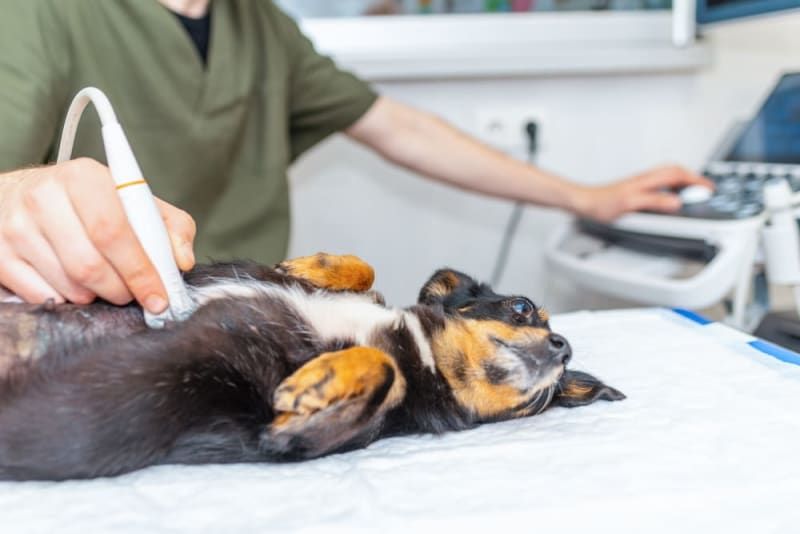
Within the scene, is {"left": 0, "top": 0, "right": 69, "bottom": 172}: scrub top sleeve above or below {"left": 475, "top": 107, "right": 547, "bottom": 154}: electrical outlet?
above

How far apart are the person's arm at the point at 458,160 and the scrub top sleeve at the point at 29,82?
0.59m

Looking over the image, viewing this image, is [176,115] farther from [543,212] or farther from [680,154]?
[680,154]

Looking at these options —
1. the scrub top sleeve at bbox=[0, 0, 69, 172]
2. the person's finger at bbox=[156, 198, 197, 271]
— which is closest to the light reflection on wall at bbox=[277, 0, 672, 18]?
the scrub top sleeve at bbox=[0, 0, 69, 172]

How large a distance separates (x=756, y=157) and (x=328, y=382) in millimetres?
1228

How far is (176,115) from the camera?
1250mm

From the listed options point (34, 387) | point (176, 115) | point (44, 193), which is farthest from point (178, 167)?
point (34, 387)

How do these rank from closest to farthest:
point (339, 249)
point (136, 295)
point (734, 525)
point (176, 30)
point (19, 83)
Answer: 1. point (734, 525)
2. point (136, 295)
3. point (19, 83)
4. point (176, 30)
5. point (339, 249)

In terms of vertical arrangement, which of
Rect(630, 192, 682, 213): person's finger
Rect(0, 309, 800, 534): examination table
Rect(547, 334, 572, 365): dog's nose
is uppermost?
Rect(547, 334, 572, 365): dog's nose

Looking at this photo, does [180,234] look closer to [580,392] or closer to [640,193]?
[580,392]

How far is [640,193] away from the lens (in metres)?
1.43

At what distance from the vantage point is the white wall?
182cm

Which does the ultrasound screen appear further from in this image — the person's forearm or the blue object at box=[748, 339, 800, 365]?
the blue object at box=[748, 339, 800, 365]

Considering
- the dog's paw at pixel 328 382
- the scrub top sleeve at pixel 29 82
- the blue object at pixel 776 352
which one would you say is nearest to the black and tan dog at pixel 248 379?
the dog's paw at pixel 328 382

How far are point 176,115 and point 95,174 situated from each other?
637mm
